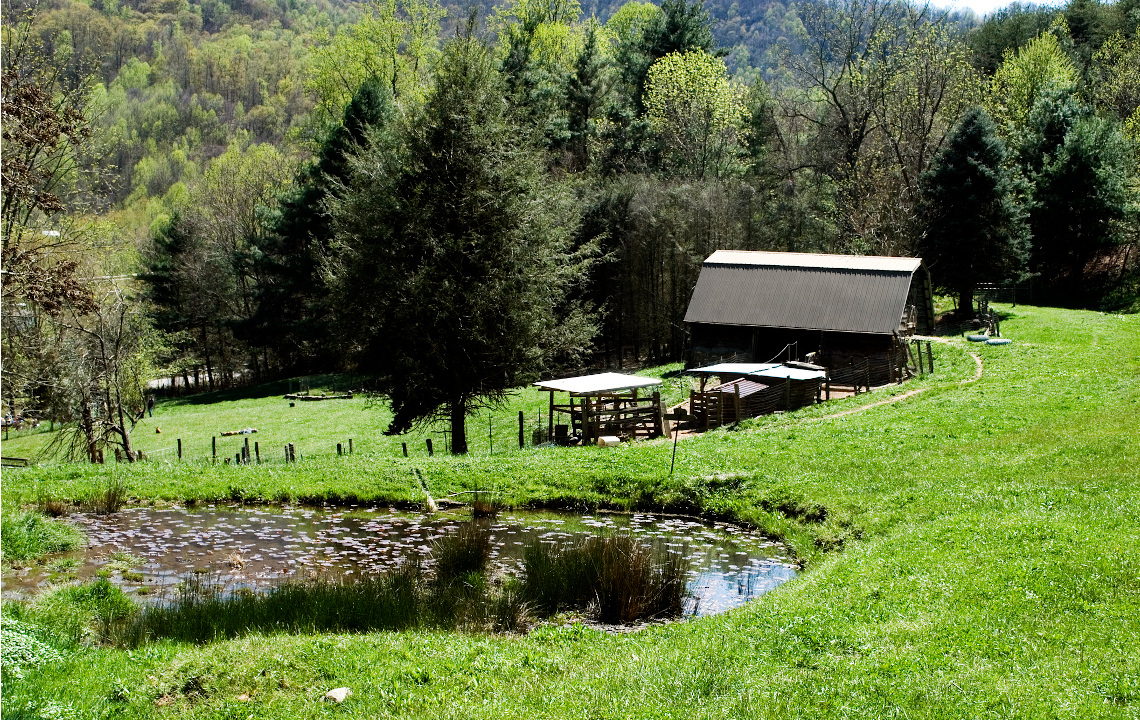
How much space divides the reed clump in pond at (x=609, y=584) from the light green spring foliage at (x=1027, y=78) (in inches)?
2199

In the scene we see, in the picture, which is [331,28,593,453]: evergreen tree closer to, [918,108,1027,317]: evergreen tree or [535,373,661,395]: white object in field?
[535,373,661,395]: white object in field

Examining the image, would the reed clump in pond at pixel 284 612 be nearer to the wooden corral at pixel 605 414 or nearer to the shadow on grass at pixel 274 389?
the wooden corral at pixel 605 414

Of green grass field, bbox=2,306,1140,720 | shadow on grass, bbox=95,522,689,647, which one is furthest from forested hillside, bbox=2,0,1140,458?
shadow on grass, bbox=95,522,689,647

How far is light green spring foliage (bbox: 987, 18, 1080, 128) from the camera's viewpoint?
201 ft

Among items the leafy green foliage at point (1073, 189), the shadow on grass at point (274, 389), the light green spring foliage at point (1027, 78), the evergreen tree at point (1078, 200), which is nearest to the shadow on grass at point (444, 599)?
the shadow on grass at point (274, 389)

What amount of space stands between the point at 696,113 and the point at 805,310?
23.3 m

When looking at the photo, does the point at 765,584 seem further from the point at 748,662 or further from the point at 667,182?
the point at 667,182

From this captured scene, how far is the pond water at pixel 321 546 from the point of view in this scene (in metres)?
14.2

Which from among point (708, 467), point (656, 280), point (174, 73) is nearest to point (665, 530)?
point (708, 467)

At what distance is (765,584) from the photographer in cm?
1416

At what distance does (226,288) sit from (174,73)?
95.1 meters

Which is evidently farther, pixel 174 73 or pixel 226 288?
pixel 174 73

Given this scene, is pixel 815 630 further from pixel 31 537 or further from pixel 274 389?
pixel 274 389

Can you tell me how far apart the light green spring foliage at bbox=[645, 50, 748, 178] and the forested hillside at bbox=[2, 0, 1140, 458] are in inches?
8.7
